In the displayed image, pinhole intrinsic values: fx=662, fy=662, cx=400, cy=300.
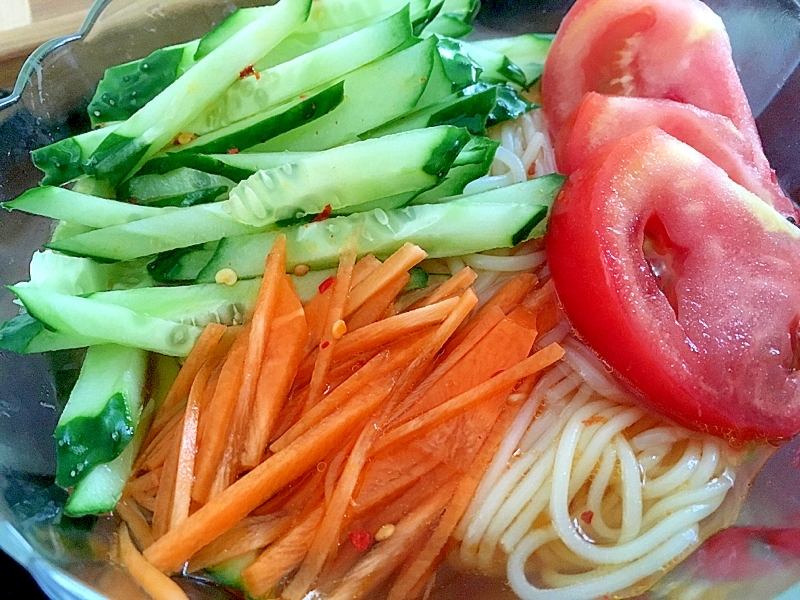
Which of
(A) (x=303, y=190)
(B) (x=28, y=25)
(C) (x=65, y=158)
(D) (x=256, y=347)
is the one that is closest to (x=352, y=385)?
(D) (x=256, y=347)

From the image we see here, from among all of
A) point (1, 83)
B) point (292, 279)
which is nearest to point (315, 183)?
point (292, 279)

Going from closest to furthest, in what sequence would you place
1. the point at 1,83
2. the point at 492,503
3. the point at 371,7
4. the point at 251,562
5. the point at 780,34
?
the point at 251,562
the point at 492,503
the point at 371,7
the point at 780,34
the point at 1,83

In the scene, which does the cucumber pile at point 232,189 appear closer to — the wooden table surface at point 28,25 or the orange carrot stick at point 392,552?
the orange carrot stick at point 392,552

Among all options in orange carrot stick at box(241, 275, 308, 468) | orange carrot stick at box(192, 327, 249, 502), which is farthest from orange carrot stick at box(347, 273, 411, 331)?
orange carrot stick at box(192, 327, 249, 502)

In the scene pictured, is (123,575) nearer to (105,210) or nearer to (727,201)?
(105,210)

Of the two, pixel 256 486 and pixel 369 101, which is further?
pixel 369 101

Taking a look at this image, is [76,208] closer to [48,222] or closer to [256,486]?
[48,222]
